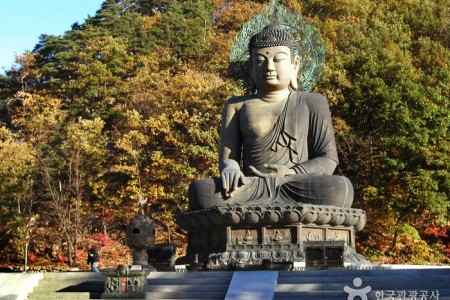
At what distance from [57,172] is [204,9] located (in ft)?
69.9

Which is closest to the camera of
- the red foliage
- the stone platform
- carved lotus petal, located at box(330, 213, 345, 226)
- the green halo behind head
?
the stone platform

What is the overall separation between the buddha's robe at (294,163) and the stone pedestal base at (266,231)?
303 millimetres

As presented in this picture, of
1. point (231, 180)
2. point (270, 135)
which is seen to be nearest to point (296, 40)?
point (270, 135)

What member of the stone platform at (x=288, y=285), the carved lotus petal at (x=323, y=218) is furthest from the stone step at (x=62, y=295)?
the carved lotus petal at (x=323, y=218)

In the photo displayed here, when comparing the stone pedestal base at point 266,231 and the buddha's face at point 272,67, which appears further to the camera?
the buddha's face at point 272,67

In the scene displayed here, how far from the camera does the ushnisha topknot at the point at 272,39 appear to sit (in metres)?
16.8

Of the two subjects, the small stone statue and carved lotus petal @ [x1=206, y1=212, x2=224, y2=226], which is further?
the small stone statue

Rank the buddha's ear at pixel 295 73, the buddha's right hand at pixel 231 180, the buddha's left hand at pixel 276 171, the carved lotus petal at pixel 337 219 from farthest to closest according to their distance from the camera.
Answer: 1. the buddha's ear at pixel 295 73
2. the buddha's left hand at pixel 276 171
3. the buddha's right hand at pixel 231 180
4. the carved lotus petal at pixel 337 219

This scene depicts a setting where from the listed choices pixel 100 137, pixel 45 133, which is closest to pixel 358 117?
pixel 100 137

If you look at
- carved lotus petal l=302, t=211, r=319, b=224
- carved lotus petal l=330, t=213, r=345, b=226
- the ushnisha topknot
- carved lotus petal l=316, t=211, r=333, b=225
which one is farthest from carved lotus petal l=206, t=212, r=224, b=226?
the ushnisha topknot

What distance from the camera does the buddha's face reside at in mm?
16719

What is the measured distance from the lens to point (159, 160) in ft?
89.8

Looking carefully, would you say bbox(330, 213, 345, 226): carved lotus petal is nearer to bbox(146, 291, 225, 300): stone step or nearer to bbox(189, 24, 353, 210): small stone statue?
bbox(189, 24, 353, 210): small stone statue

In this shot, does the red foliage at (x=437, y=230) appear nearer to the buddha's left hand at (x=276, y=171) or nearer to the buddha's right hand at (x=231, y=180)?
the buddha's left hand at (x=276, y=171)
